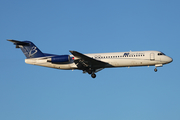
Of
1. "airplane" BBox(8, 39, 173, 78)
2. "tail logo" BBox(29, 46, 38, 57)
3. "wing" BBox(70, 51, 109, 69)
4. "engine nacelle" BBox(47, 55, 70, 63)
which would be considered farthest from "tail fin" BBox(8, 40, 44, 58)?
"wing" BBox(70, 51, 109, 69)

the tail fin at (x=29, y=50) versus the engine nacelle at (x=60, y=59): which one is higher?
the tail fin at (x=29, y=50)

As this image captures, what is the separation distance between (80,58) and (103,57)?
3.63 metres

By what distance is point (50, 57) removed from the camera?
40.3 m

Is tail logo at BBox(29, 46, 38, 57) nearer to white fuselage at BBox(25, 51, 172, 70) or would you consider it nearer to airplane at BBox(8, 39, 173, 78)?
airplane at BBox(8, 39, 173, 78)

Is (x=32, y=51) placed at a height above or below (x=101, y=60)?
→ above

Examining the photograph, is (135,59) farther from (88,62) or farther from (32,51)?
(32,51)

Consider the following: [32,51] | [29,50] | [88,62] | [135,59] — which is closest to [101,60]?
[88,62]

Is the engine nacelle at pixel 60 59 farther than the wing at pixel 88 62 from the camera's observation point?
Yes

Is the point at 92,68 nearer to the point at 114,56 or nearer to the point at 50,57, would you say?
the point at 114,56

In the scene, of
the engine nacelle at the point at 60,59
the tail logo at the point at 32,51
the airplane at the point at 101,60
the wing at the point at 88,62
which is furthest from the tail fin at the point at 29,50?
the wing at the point at 88,62

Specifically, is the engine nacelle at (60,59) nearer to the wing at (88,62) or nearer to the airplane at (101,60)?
the airplane at (101,60)

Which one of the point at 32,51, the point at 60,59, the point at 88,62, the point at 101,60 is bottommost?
the point at 88,62

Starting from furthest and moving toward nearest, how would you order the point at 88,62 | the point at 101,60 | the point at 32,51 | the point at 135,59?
the point at 32,51 → the point at 101,60 → the point at 88,62 → the point at 135,59

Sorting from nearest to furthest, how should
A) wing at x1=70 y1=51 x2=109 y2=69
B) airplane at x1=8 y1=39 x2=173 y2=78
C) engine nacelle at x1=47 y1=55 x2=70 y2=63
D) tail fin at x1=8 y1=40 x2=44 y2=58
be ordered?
wing at x1=70 y1=51 x2=109 y2=69, airplane at x1=8 y1=39 x2=173 y2=78, engine nacelle at x1=47 y1=55 x2=70 y2=63, tail fin at x1=8 y1=40 x2=44 y2=58
